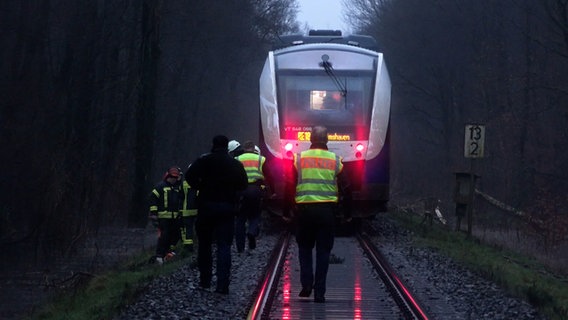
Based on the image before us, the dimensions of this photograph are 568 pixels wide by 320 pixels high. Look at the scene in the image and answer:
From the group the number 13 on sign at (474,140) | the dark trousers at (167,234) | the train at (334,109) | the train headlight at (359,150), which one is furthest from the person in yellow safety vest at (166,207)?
the number 13 on sign at (474,140)

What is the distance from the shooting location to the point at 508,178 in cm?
4172

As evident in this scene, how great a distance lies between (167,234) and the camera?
1927 centimetres

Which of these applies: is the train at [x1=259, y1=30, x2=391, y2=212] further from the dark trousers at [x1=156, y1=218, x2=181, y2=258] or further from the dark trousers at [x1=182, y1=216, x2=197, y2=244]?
the dark trousers at [x1=156, y1=218, x2=181, y2=258]

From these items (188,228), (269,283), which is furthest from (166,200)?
(269,283)

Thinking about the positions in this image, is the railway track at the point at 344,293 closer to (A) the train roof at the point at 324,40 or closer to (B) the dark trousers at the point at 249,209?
(B) the dark trousers at the point at 249,209

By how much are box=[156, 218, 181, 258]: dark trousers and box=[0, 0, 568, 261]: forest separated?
587 cm

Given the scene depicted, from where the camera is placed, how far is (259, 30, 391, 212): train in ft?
73.7

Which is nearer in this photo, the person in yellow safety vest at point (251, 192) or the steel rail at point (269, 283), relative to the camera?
the steel rail at point (269, 283)

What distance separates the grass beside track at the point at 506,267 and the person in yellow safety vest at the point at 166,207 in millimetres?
4687

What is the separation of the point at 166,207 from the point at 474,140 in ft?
27.1

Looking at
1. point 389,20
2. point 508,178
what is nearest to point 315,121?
point 508,178

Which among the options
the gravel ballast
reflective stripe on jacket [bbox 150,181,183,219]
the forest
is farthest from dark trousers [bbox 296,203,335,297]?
the forest

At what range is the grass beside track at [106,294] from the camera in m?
13.4

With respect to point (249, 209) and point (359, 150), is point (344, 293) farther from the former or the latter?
point (359, 150)
